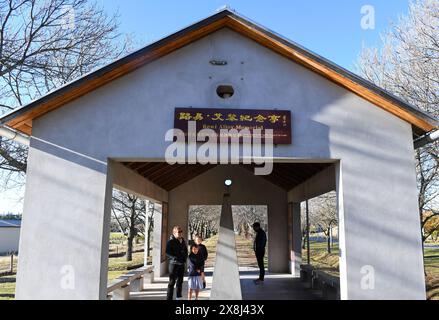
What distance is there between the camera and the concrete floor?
27.6ft

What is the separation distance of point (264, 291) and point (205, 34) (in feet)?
21.2

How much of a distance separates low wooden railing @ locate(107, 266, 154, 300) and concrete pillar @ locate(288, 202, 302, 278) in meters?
4.70

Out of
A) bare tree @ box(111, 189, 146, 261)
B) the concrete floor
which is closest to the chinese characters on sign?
the concrete floor

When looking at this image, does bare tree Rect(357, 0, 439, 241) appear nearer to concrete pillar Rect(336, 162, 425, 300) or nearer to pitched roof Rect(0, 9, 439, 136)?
concrete pillar Rect(336, 162, 425, 300)

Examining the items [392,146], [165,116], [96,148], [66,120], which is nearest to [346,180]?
[392,146]

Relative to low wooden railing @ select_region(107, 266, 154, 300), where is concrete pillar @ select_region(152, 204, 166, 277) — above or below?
above

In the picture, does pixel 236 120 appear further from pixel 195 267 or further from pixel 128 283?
pixel 128 283

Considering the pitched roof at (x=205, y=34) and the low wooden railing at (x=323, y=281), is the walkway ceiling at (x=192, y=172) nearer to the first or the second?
the pitched roof at (x=205, y=34)

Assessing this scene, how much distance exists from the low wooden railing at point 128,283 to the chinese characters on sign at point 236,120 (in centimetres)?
387

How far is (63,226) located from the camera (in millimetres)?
5332

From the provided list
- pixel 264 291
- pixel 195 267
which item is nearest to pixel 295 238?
pixel 264 291

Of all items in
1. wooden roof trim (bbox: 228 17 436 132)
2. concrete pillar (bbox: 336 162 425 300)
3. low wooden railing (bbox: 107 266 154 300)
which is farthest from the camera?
low wooden railing (bbox: 107 266 154 300)
